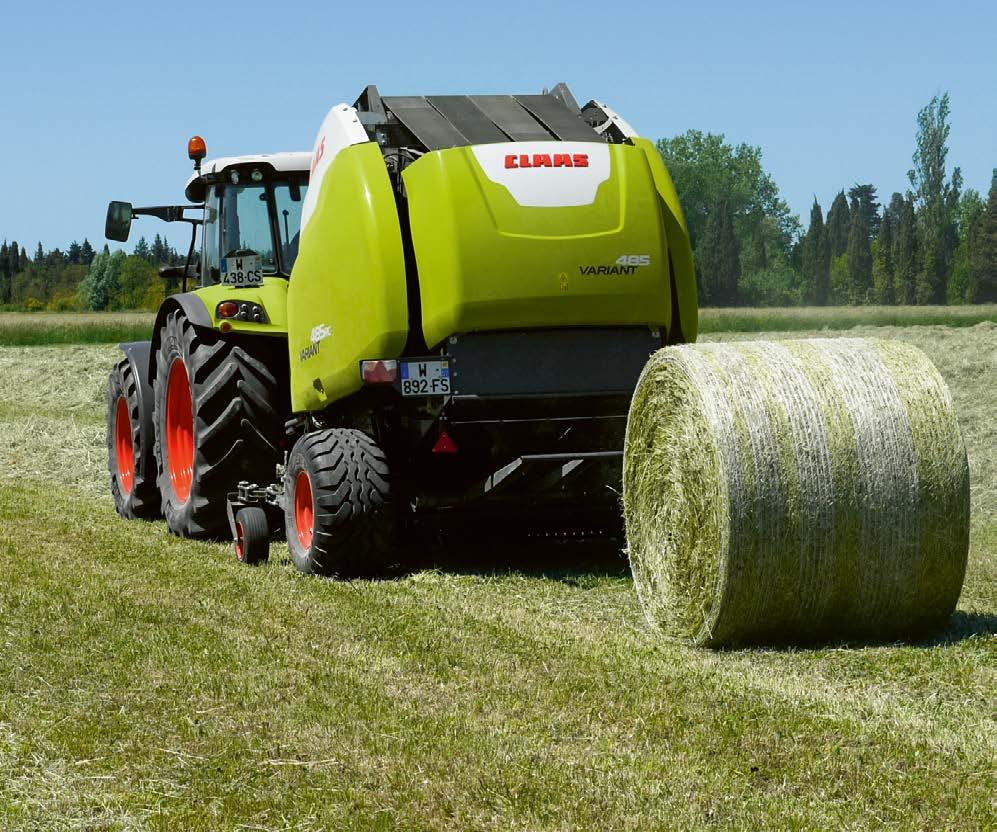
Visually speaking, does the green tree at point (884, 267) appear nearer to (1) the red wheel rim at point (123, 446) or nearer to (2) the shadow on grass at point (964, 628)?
(1) the red wheel rim at point (123, 446)

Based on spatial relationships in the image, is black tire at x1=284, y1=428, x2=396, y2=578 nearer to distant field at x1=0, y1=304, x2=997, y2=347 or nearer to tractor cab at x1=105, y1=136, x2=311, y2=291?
tractor cab at x1=105, y1=136, x2=311, y2=291

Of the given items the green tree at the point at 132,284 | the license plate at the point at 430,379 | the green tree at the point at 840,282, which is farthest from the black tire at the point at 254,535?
the green tree at the point at 132,284

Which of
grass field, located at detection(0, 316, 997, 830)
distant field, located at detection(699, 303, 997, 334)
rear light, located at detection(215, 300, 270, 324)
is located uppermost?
distant field, located at detection(699, 303, 997, 334)

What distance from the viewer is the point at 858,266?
86.1 meters

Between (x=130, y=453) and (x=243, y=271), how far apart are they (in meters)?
2.83

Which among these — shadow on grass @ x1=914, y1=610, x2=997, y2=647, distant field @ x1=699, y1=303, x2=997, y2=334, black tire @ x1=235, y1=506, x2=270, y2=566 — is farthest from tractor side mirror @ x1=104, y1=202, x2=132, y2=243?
distant field @ x1=699, y1=303, x2=997, y2=334

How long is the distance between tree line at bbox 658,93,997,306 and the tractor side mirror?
67.0 m

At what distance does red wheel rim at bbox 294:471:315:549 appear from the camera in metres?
8.01

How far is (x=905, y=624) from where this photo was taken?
5977 millimetres

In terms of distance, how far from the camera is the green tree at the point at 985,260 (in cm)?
7225

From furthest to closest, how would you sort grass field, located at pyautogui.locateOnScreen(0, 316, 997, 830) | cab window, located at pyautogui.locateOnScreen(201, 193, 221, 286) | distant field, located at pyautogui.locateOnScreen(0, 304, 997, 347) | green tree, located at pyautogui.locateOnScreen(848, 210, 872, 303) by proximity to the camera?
green tree, located at pyautogui.locateOnScreen(848, 210, 872, 303)
distant field, located at pyautogui.locateOnScreen(0, 304, 997, 347)
cab window, located at pyautogui.locateOnScreen(201, 193, 221, 286)
grass field, located at pyautogui.locateOnScreen(0, 316, 997, 830)

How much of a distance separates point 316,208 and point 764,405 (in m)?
3.39

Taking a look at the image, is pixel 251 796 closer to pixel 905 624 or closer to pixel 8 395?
pixel 905 624

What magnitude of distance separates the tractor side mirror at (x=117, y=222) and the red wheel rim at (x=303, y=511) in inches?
118
